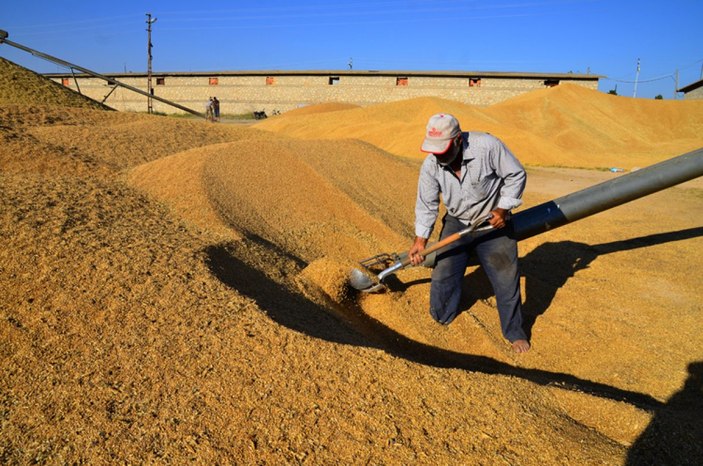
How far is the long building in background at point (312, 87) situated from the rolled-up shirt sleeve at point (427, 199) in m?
30.2

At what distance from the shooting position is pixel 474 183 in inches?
128

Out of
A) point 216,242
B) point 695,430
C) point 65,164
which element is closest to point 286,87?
point 65,164

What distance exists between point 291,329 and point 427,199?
1374 mm

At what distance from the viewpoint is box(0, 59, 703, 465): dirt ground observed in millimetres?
1917

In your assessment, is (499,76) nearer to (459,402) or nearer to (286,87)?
(286,87)

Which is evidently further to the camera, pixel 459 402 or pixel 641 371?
pixel 641 371

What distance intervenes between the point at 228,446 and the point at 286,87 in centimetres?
3505

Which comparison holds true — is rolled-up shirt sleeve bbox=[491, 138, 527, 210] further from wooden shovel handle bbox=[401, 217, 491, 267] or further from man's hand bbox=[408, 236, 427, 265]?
man's hand bbox=[408, 236, 427, 265]

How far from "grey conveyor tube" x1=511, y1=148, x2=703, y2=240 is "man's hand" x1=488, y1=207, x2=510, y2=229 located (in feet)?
1.69

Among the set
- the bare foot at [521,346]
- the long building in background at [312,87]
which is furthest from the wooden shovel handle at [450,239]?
the long building in background at [312,87]

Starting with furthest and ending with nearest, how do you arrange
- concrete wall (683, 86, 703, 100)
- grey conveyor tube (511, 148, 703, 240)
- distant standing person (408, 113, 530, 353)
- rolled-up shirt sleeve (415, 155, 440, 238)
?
1. concrete wall (683, 86, 703, 100)
2. grey conveyor tube (511, 148, 703, 240)
3. rolled-up shirt sleeve (415, 155, 440, 238)
4. distant standing person (408, 113, 530, 353)

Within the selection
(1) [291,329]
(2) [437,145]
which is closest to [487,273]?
(2) [437,145]

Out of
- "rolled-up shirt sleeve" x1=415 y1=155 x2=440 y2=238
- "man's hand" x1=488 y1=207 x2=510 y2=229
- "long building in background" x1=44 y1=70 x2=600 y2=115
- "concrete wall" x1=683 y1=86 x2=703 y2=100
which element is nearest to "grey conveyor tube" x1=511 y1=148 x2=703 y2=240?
"man's hand" x1=488 y1=207 x2=510 y2=229

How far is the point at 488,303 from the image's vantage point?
4.26m
